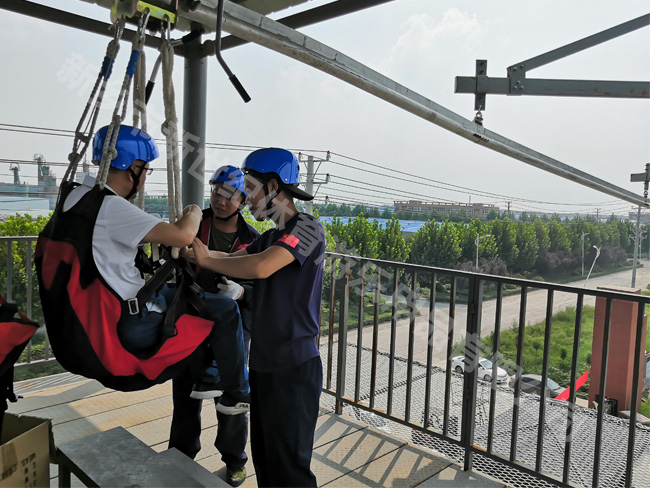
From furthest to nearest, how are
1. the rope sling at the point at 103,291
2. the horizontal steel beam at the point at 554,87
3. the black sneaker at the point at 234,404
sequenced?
the horizontal steel beam at the point at 554,87 < the black sneaker at the point at 234,404 < the rope sling at the point at 103,291

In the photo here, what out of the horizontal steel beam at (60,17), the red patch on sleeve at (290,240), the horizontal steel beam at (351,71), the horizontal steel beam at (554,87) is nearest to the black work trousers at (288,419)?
the red patch on sleeve at (290,240)

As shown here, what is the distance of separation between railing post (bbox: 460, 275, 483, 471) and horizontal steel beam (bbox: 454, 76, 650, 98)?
1.59 meters

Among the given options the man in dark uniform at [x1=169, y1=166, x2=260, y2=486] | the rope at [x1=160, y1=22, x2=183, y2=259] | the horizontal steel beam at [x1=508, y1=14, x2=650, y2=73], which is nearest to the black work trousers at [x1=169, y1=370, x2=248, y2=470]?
the man in dark uniform at [x1=169, y1=166, x2=260, y2=486]

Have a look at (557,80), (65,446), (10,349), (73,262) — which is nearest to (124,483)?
(65,446)

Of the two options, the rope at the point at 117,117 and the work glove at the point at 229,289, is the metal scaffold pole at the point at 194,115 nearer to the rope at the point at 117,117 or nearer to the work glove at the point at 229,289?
the work glove at the point at 229,289

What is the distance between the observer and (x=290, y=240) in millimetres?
1717

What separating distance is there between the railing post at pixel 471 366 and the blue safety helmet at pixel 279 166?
50.7 inches

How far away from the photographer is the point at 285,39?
1.98 metres

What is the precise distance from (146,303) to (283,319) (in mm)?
499

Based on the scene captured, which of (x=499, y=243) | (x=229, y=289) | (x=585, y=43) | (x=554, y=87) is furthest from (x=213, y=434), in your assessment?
(x=499, y=243)

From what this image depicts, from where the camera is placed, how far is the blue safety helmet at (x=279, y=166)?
180 cm

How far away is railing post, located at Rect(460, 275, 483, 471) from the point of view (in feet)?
8.48

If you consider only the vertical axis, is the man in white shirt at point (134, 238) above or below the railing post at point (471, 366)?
above

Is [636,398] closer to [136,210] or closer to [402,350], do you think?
[136,210]
